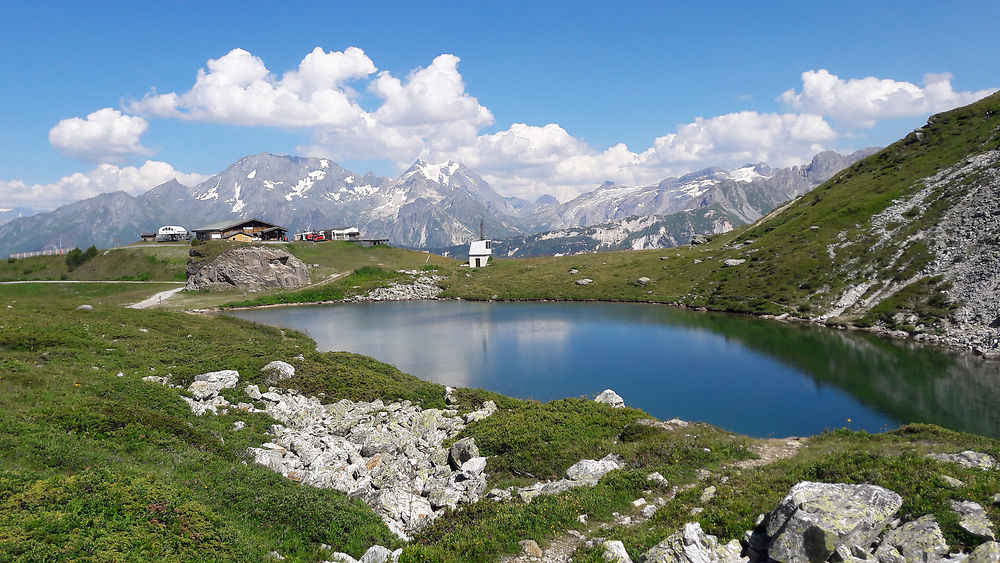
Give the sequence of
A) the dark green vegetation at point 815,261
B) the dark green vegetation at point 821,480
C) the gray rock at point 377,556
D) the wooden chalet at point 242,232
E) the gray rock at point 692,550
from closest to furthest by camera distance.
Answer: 1. the gray rock at point 692,550
2. the dark green vegetation at point 821,480
3. the gray rock at point 377,556
4. the dark green vegetation at point 815,261
5. the wooden chalet at point 242,232

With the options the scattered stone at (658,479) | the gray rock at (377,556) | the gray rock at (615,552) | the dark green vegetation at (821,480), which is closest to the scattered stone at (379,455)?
the gray rock at (377,556)

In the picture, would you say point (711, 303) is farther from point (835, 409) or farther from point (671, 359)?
point (835, 409)

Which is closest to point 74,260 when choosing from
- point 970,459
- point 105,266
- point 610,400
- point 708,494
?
point 105,266

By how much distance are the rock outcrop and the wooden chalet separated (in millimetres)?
25644

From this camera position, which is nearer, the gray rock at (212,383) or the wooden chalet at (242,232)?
the gray rock at (212,383)

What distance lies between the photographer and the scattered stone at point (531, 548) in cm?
1419

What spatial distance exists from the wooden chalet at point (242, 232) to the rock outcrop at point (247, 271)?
25644mm

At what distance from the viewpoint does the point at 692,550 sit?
11.8 m

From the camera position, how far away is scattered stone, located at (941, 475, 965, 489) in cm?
1314

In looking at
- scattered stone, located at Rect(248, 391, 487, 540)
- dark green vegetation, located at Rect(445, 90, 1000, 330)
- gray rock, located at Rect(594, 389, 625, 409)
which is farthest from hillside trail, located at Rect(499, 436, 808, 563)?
dark green vegetation, located at Rect(445, 90, 1000, 330)

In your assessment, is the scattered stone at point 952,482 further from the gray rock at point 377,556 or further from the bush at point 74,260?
the bush at point 74,260

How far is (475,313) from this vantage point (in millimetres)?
95625

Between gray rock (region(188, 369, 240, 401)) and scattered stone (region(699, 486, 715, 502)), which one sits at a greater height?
gray rock (region(188, 369, 240, 401))

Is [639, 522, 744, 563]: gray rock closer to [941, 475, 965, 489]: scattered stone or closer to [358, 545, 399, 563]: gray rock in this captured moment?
→ [941, 475, 965, 489]: scattered stone
